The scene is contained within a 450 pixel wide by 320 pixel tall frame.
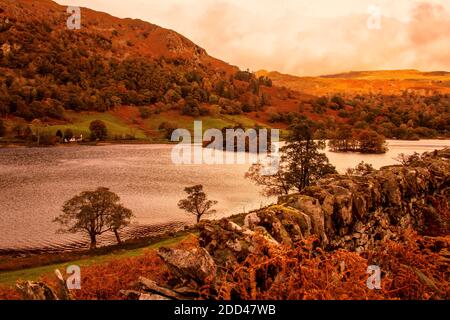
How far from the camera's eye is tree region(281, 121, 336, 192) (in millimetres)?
42875

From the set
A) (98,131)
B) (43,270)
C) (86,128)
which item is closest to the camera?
(43,270)

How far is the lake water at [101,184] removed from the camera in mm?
48438

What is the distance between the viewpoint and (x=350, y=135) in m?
143

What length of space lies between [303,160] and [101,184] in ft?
157

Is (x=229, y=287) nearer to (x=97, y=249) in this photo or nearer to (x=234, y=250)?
(x=234, y=250)

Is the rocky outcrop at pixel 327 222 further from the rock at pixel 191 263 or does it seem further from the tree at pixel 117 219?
the tree at pixel 117 219

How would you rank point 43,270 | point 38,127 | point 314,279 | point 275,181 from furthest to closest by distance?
point 38,127 < point 275,181 < point 43,270 < point 314,279

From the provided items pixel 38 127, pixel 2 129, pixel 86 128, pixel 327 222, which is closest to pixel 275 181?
pixel 327 222

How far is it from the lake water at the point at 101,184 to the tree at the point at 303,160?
15.1 meters

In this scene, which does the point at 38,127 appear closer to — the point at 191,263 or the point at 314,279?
the point at 191,263

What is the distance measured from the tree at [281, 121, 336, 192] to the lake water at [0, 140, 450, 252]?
1505 centimetres

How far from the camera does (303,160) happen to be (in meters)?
43.9

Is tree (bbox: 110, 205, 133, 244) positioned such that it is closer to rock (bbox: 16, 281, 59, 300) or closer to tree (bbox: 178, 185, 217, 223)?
tree (bbox: 178, 185, 217, 223)

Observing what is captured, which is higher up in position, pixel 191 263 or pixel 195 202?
pixel 191 263
